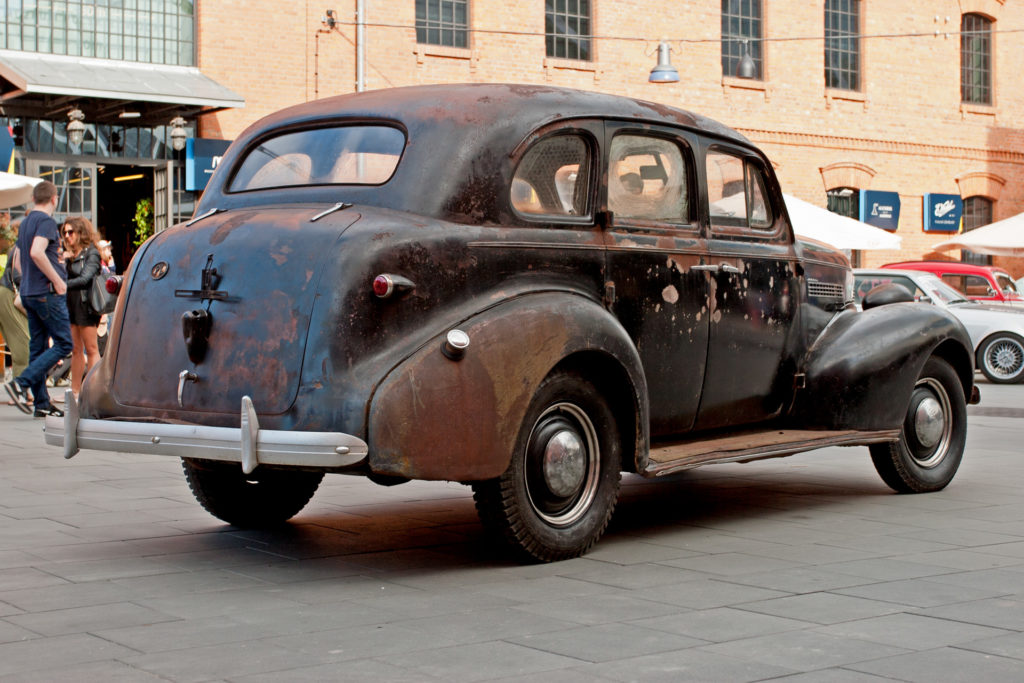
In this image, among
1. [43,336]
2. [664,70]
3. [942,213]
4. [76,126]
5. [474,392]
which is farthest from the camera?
[942,213]

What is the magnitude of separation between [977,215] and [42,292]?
85.9 ft

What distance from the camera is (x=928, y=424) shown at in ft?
25.1

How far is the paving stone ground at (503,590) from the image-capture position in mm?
4008

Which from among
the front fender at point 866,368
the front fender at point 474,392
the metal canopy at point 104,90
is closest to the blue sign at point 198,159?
the metal canopy at point 104,90

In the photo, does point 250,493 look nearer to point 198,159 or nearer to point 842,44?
point 198,159

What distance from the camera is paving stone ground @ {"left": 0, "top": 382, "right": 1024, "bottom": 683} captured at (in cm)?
401

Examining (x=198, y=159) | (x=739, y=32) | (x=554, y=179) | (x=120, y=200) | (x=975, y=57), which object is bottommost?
(x=554, y=179)

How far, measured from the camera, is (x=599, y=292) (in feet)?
19.6

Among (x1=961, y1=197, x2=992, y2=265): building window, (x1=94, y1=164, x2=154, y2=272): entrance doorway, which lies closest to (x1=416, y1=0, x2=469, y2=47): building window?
(x1=94, y1=164, x2=154, y2=272): entrance doorway

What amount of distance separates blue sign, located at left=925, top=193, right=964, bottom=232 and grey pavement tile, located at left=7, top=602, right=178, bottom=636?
2895 cm

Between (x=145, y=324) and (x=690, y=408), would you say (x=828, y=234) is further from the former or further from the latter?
(x=145, y=324)

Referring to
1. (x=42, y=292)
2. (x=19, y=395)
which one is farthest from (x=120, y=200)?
(x=42, y=292)

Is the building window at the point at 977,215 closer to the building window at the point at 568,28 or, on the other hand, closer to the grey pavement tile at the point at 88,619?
the building window at the point at 568,28

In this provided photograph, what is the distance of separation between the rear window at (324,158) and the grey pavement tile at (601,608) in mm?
1984
